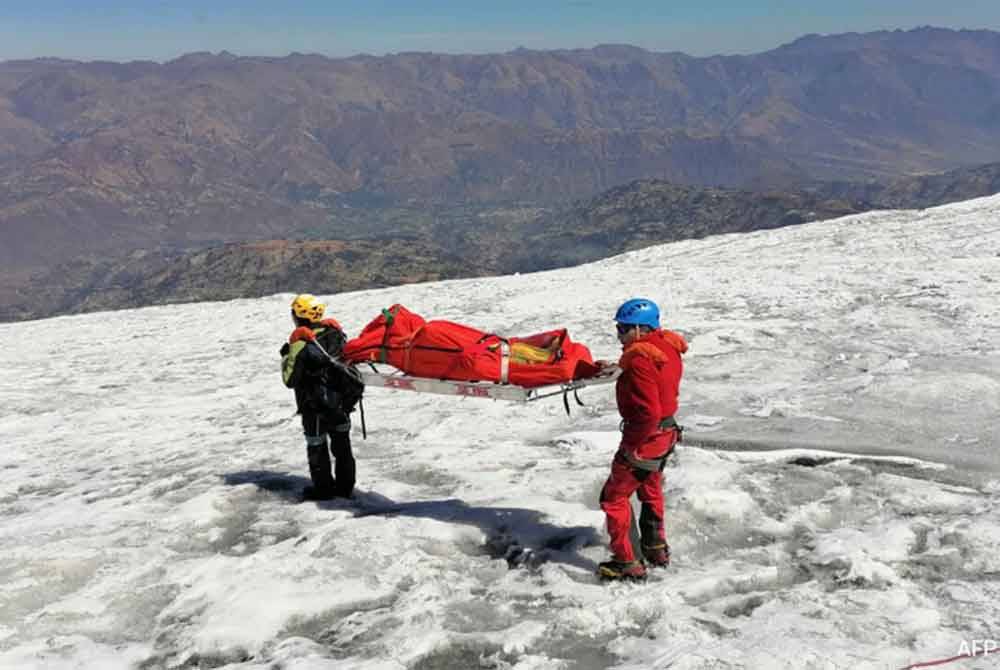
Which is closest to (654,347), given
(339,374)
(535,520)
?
(535,520)

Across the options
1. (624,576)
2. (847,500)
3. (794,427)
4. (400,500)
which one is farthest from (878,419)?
(400,500)

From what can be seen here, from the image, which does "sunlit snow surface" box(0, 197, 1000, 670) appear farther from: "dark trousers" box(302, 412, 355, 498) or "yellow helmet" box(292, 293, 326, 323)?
"yellow helmet" box(292, 293, 326, 323)

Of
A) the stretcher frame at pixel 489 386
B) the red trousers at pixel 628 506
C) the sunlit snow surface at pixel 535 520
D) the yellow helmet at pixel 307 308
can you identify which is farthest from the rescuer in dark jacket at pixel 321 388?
the red trousers at pixel 628 506

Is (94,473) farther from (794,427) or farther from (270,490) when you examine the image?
(794,427)

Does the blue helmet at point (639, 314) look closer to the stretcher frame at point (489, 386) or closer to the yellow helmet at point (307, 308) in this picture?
the stretcher frame at point (489, 386)

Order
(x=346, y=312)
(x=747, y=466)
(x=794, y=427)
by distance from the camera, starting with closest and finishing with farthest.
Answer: (x=747, y=466) → (x=794, y=427) → (x=346, y=312)

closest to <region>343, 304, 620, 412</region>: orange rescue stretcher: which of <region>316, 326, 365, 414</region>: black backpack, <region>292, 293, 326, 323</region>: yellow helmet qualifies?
<region>316, 326, 365, 414</region>: black backpack
